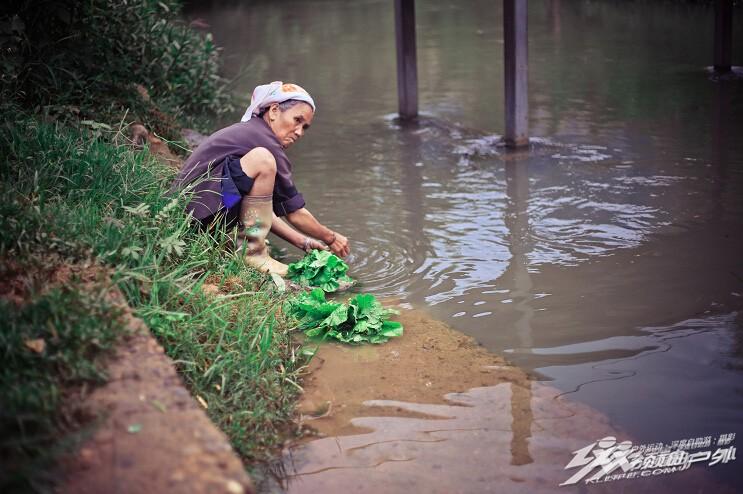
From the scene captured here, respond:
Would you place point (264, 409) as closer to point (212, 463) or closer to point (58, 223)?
point (212, 463)

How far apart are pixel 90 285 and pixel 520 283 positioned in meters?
2.52

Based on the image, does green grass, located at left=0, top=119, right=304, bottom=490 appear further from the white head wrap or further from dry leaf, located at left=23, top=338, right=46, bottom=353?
the white head wrap

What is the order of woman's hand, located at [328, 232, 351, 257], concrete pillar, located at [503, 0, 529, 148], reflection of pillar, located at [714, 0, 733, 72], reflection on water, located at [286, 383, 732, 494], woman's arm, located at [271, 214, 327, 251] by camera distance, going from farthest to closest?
reflection of pillar, located at [714, 0, 733, 72] → concrete pillar, located at [503, 0, 529, 148] → woman's arm, located at [271, 214, 327, 251] → woman's hand, located at [328, 232, 351, 257] → reflection on water, located at [286, 383, 732, 494]

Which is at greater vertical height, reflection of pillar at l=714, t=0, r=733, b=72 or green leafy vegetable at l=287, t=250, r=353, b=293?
reflection of pillar at l=714, t=0, r=733, b=72

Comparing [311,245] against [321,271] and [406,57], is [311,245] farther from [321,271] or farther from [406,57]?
[406,57]

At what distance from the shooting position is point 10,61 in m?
5.12

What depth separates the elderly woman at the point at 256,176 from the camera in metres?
4.35

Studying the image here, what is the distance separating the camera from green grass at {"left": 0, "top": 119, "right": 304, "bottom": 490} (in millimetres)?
2967

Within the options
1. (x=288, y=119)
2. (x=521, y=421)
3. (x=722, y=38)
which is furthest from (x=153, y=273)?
(x=722, y=38)

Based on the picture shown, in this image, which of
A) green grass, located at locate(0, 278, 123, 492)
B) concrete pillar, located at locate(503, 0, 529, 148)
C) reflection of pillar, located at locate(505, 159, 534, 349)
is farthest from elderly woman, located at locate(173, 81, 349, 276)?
concrete pillar, located at locate(503, 0, 529, 148)

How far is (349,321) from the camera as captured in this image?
3975 mm

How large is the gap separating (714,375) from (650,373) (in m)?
0.27

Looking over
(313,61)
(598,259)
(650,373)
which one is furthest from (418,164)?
(313,61)

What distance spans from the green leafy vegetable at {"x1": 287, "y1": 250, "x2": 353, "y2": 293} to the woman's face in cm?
71
